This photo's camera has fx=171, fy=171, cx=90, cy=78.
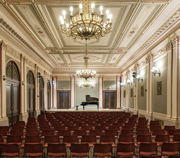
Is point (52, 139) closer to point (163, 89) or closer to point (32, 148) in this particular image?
point (32, 148)

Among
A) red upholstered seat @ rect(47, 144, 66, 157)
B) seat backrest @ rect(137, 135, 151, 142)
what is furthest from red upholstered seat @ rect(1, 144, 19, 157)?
seat backrest @ rect(137, 135, 151, 142)

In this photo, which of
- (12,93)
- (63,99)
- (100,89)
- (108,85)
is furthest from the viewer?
(108,85)

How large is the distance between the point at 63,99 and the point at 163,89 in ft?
48.9

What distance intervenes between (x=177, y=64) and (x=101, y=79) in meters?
14.7

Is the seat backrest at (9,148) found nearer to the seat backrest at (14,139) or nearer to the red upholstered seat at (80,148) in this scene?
the seat backrest at (14,139)

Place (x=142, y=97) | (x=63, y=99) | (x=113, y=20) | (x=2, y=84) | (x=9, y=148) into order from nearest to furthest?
(x=9, y=148)
(x=2, y=84)
(x=113, y=20)
(x=142, y=97)
(x=63, y=99)

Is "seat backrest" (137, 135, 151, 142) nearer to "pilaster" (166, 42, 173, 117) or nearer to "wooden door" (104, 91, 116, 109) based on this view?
"pilaster" (166, 42, 173, 117)

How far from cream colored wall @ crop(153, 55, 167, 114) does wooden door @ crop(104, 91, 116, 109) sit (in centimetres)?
1165

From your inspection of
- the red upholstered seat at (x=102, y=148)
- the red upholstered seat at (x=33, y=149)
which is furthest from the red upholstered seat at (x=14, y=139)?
the red upholstered seat at (x=102, y=148)

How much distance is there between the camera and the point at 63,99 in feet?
73.6

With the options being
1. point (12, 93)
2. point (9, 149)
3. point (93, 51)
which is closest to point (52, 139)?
point (9, 149)

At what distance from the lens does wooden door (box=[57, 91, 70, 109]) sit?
2231cm

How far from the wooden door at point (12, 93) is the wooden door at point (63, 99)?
11522 mm

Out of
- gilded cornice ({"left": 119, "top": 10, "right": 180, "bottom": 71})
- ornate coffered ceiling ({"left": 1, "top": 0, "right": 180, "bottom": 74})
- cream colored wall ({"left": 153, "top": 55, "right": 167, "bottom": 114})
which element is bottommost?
cream colored wall ({"left": 153, "top": 55, "right": 167, "bottom": 114})
